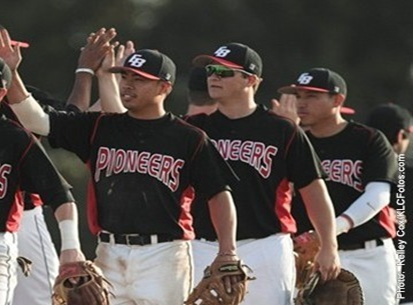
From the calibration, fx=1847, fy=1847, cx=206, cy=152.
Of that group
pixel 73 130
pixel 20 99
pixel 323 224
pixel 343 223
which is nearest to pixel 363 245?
pixel 343 223

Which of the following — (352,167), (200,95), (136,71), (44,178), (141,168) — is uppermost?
(200,95)

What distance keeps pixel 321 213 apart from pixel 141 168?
1150 mm

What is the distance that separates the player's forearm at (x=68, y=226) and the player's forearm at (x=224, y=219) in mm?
1014

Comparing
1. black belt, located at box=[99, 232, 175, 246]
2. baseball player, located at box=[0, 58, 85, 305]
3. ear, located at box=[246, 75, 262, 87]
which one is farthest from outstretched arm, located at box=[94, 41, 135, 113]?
baseball player, located at box=[0, 58, 85, 305]

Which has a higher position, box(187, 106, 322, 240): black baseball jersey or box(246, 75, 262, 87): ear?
box(246, 75, 262, 87): ear

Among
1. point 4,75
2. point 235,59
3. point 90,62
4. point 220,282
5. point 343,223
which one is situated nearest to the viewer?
point 4,75

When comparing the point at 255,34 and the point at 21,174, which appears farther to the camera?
the point at 255,34

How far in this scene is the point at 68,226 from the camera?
9070mm

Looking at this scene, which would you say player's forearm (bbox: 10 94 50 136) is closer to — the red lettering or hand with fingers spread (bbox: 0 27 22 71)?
hand with fingers spread (bbox: 0 27 22 71)

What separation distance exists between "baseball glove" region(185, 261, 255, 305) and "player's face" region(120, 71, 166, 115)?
97cm

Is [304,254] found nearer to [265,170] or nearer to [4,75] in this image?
[265,170]

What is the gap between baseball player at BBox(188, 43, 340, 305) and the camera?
10469 mm

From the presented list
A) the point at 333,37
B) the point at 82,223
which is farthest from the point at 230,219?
the point at 333,37

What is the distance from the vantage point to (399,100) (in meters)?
22.8
